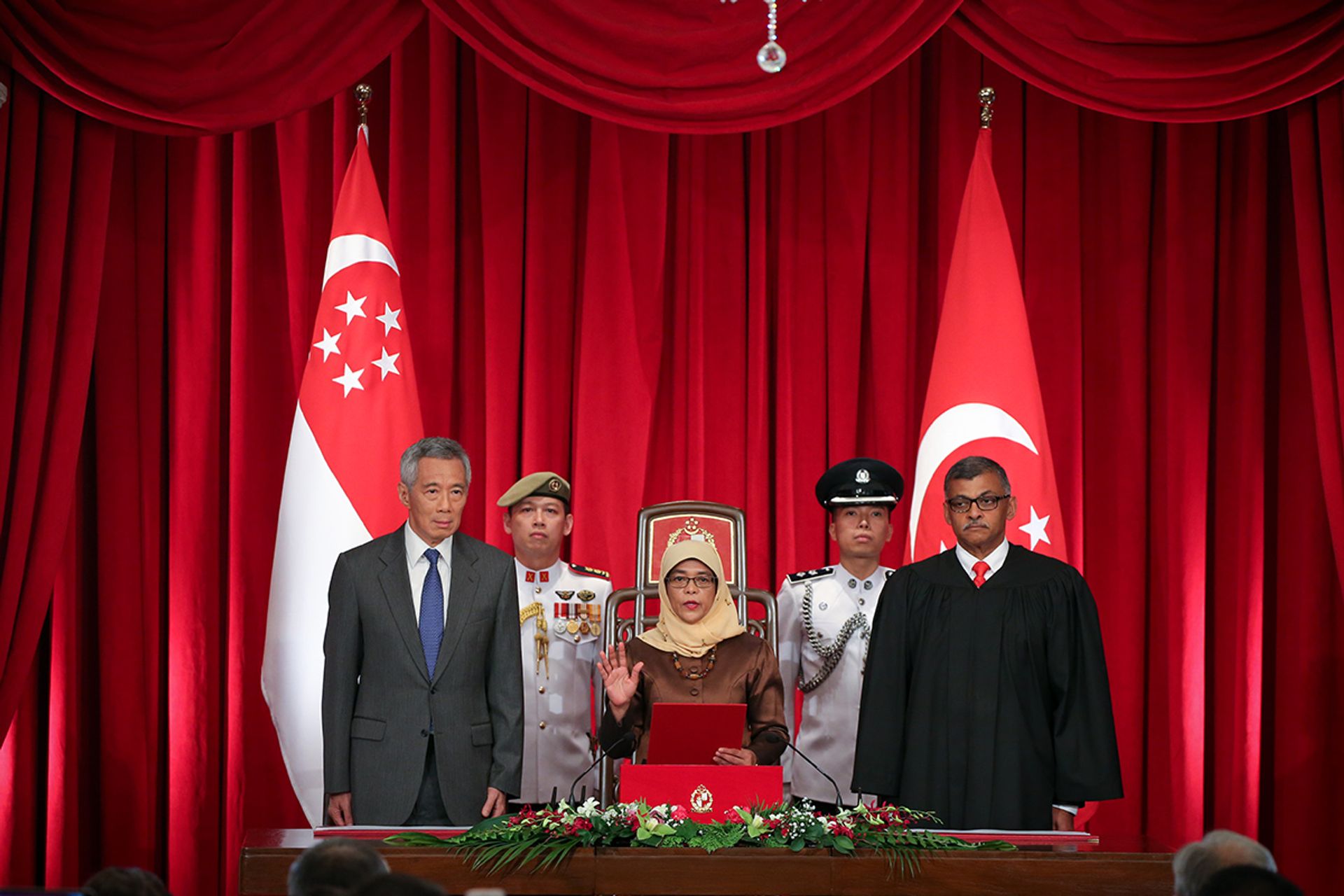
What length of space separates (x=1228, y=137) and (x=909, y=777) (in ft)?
10.4

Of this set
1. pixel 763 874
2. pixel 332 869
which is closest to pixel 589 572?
pixel 763 874

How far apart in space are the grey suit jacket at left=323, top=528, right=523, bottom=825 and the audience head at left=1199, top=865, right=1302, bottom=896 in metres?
2.16

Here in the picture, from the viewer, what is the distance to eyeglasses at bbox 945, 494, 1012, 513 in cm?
398

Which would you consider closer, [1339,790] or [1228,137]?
[1339,790]

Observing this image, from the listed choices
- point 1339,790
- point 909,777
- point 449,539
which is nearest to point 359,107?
point 449,539

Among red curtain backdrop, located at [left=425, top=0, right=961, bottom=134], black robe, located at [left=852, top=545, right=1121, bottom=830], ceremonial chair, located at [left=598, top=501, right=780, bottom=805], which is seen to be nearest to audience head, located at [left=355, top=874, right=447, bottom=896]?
black robe, located at [left=852, top=545, right=1121, bottom=830]

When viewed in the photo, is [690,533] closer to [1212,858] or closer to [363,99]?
[363,99]

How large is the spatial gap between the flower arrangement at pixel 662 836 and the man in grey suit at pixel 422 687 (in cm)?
60

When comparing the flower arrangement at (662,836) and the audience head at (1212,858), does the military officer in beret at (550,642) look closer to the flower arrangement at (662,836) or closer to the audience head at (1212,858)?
the flower arrangement at (662,836)

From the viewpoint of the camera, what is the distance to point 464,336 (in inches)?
228

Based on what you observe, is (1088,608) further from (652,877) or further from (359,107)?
(359,107)

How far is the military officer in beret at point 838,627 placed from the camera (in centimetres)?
472

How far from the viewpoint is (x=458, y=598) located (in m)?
3.96

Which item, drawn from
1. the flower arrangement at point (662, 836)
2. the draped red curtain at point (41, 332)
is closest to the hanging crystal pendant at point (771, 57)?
the flower arrangement at point (662, 836)
